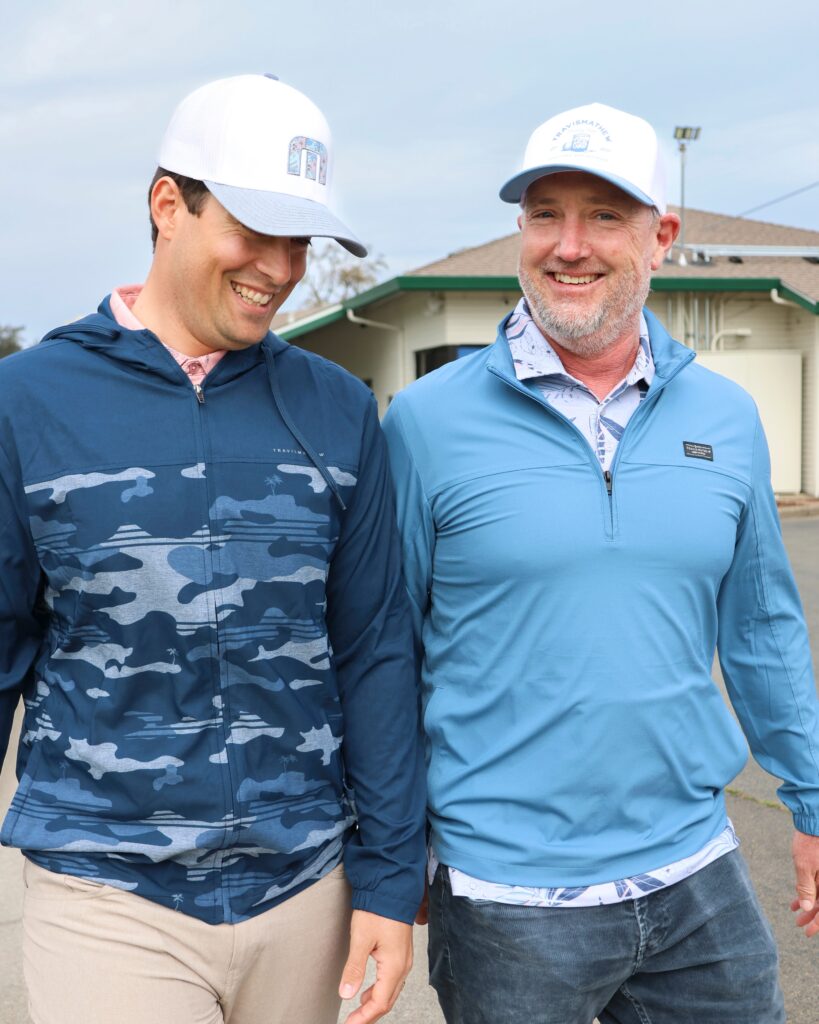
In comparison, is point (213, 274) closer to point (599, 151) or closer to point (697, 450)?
point (599, 151)

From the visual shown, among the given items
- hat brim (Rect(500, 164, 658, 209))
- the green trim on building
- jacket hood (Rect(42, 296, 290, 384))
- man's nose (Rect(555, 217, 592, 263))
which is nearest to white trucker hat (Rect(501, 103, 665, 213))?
hat brim (Rect(500, 164, 658, 209))

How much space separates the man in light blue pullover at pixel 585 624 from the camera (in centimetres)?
234

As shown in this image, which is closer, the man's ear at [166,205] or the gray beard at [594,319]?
the man's ear at [166,205]

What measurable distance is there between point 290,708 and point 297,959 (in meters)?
0.53

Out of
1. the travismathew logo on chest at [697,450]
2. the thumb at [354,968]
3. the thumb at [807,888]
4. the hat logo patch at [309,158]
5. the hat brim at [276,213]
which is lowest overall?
the thumb at [807,888]

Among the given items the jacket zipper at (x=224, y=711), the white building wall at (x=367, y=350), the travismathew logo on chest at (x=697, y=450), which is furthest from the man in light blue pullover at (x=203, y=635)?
the white building wall at (x=367, y=350)

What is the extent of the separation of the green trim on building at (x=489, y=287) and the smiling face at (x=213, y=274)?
675 inches

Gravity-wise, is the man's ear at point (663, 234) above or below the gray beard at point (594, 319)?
above

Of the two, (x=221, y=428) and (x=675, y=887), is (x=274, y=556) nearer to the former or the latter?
(x=221, y=428)

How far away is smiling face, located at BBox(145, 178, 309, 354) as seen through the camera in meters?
2.14

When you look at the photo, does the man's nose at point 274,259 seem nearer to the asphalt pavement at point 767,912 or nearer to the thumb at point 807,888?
the asphalt pavement at point 767,912

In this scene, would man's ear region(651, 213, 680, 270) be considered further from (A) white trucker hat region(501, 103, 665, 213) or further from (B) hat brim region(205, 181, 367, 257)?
(B) hat brim region(205, 181, 367, 257)

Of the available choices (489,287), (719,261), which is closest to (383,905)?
(489,287)

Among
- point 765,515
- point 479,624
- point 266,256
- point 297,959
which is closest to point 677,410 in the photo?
point 765,515
